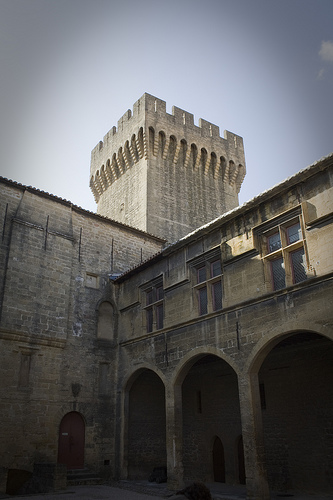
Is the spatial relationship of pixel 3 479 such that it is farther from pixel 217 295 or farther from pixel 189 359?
pixel 217 295

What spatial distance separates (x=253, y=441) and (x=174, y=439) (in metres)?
3.36

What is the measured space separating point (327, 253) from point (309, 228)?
87 centimetres

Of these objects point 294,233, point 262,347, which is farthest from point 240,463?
point 294,233

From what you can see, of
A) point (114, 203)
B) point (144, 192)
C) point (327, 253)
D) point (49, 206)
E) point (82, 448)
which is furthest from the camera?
point (114, 203)

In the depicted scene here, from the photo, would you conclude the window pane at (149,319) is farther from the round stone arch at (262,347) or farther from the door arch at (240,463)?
the round stone arch at (262,347)

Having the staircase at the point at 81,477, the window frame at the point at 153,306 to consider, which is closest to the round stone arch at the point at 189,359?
the window frame at the point at 153,306

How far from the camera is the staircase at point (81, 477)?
14.3m

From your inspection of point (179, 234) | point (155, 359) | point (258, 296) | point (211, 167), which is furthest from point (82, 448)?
point (211, 167)

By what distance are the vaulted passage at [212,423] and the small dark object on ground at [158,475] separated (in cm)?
138

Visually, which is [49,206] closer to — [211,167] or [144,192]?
[144,192]

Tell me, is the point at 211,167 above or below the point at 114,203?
above

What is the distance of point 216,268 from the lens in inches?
536

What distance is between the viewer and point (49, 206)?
17438 millimetres

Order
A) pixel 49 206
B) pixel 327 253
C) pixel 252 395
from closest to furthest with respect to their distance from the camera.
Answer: pixel 327 253
pixel 252 395
pixel 49 206
